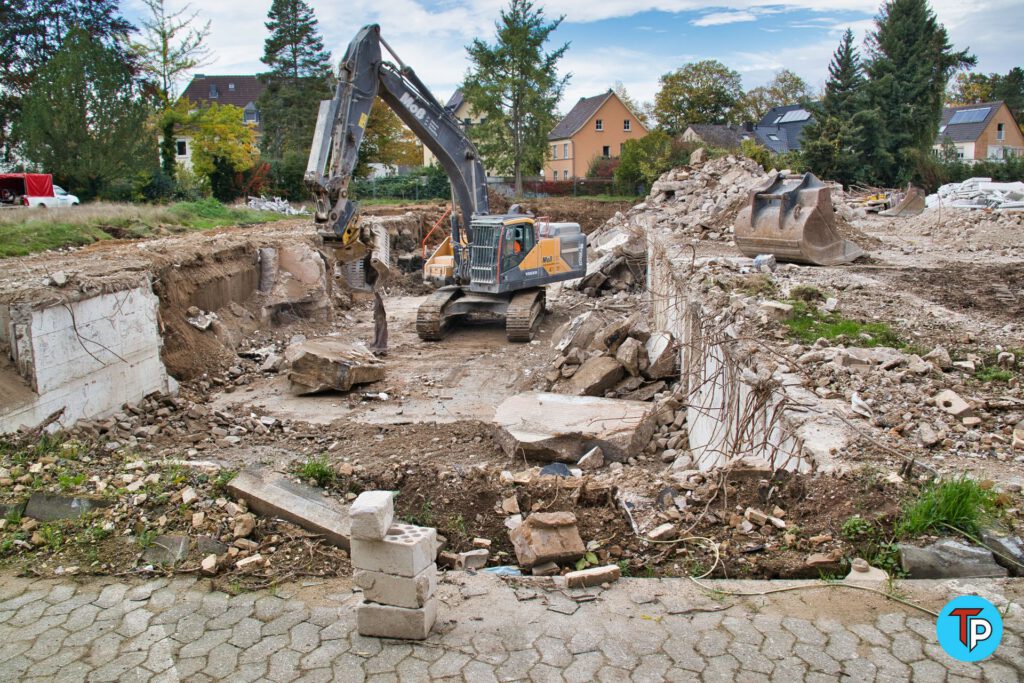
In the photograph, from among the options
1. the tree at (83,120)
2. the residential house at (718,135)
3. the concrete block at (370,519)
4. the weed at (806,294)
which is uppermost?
the residential house at (718,135)

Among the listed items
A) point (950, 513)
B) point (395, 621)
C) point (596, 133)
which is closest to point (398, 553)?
point (395, 621)

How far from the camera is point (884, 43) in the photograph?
40.1 metres

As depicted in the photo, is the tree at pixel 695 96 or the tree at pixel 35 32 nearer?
the tree at pixel 35 32

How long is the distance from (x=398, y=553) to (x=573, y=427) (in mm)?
4520

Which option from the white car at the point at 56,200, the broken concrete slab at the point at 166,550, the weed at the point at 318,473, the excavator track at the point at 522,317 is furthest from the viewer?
the white car at the point at 56,200

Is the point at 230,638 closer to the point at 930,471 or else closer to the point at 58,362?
the point at 930,471

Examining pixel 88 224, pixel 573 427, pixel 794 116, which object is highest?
pixel 794 116

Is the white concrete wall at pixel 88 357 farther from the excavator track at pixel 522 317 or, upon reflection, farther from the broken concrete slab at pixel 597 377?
the excavator track at pixel 522 317

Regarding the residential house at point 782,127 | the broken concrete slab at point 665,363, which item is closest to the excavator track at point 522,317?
the broken concrete slab at point 665,363

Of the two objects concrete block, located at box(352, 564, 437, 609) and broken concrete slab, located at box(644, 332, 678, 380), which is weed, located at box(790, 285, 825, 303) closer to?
broken concrete slab, located at box(644, 332, 678, 380)

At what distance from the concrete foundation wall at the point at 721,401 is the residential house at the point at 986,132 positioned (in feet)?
176

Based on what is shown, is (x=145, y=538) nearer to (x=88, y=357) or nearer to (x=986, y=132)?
(x=88, y=357)

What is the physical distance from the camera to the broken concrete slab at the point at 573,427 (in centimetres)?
791

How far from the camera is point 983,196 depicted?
20828 millimetres
